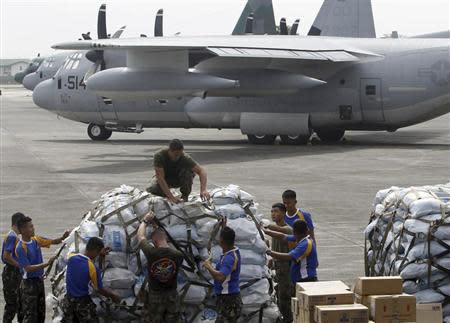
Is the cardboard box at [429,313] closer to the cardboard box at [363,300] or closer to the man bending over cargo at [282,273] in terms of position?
the cardboard box at [363,300]

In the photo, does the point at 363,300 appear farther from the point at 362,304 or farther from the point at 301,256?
the point at 301,256

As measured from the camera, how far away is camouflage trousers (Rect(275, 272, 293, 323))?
1151cm

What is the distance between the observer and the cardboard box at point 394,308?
956cm

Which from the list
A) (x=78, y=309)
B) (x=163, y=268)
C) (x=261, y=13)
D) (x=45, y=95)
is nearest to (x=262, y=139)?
(x=45, y=95)

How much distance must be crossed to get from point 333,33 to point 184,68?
657 inches

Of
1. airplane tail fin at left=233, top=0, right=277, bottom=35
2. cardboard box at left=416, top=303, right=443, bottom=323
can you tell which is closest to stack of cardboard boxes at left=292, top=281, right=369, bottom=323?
cardboard box at left=416, top=303, right=443, bottom=323

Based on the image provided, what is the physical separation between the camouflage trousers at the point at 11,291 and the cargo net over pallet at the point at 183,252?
1073mm

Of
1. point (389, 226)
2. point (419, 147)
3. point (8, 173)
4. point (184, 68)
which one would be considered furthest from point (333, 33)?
point (389, 226)

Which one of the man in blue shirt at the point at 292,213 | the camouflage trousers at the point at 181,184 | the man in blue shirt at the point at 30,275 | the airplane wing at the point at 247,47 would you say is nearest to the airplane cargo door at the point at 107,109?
the airplane wing at the point at 247,47

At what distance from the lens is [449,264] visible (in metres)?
10.4

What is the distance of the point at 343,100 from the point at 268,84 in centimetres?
288

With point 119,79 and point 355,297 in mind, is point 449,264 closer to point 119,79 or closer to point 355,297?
point 355,297

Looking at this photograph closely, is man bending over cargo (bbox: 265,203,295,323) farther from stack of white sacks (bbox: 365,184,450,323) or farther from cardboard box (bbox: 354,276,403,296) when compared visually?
cardboard box (bbox: 354,276,403,296)

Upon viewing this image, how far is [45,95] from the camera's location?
123ft
